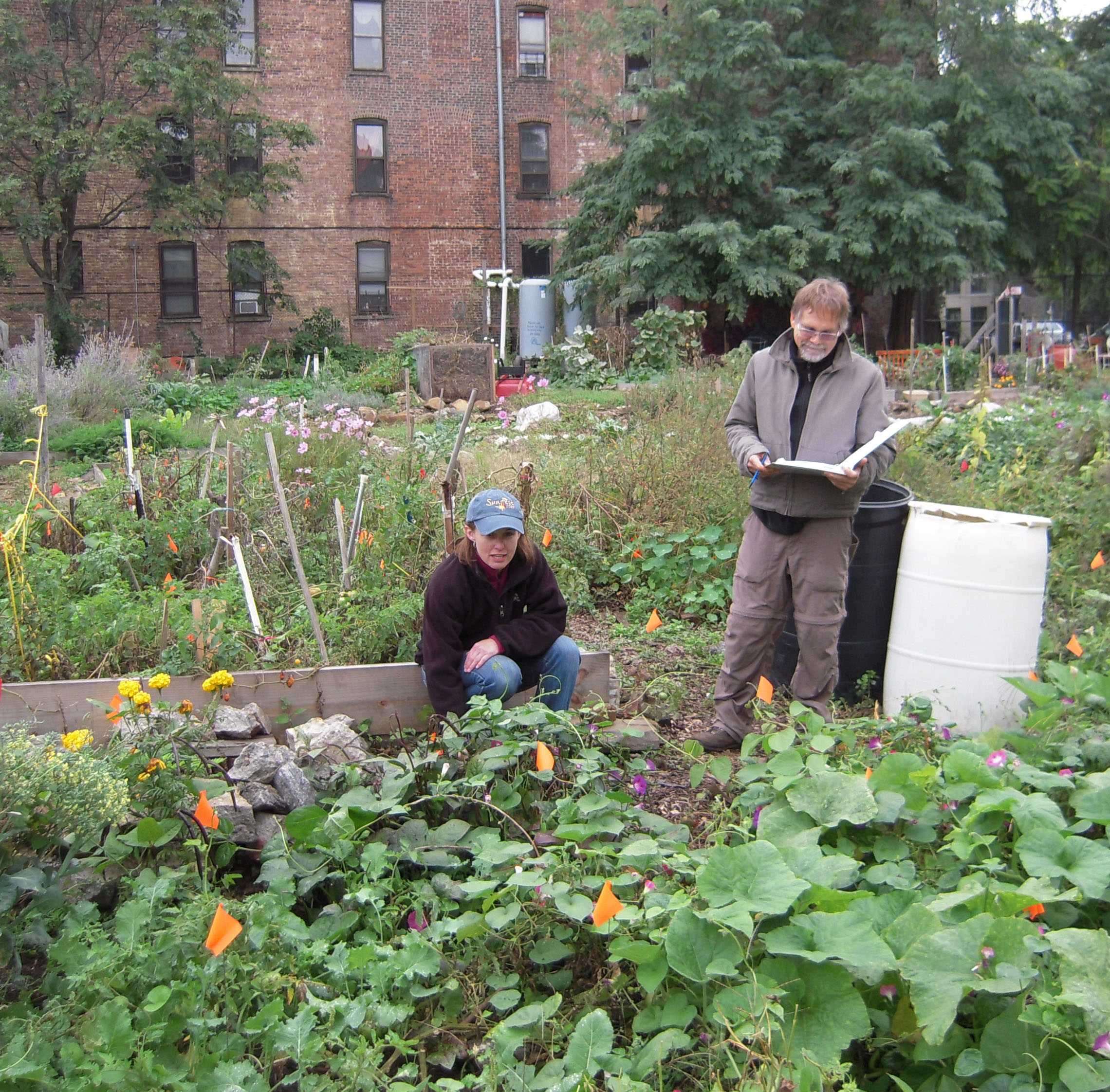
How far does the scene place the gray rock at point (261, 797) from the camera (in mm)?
3016

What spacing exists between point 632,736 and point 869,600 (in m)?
1.30

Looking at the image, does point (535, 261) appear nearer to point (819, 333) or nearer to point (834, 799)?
point (819, 333)

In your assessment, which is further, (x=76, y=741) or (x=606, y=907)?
(x=76, y=741)

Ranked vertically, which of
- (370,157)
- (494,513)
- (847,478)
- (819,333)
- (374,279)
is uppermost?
(370,157)

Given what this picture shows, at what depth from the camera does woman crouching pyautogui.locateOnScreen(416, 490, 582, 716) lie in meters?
3.58

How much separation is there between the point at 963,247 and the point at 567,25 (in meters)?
10.2

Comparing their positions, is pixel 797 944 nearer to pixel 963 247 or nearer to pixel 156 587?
pixel 156 587

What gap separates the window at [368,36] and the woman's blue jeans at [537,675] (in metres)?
24.1

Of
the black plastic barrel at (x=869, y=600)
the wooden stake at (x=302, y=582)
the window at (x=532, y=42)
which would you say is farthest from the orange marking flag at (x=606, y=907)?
the window at (x=532, y=42)

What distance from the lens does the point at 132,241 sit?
80.1 ft

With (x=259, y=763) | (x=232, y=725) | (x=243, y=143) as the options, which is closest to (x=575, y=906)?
(x=259, y=763)

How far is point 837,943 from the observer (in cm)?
200

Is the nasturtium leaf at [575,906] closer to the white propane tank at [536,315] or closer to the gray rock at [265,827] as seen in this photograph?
the gray rock at [265,827]

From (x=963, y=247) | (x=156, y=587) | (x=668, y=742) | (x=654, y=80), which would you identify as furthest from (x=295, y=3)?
(x=668, y=742)
